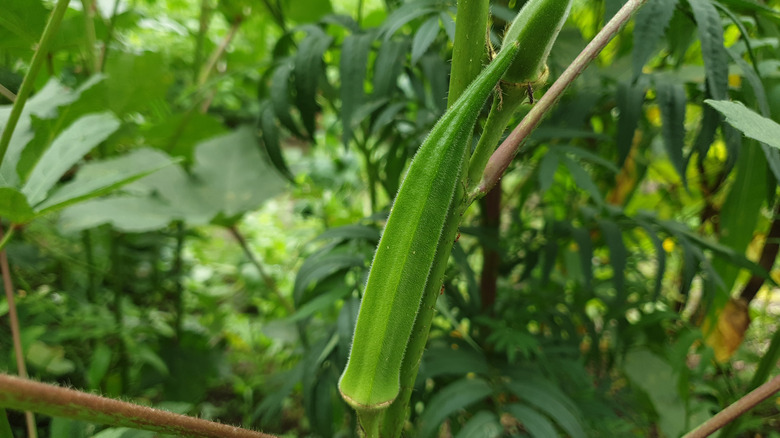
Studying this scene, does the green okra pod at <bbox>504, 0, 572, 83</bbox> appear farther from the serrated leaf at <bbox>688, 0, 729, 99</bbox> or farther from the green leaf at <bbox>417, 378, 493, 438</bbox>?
the green leaf at <bbox>417, 378, 493, 438</bbox>

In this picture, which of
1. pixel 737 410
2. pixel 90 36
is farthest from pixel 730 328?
pixel 90 36

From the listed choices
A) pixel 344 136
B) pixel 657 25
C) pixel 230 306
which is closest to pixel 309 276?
pixel 344 136

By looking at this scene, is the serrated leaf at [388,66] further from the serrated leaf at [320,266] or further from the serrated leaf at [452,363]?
the serrated leaf at [452,363]

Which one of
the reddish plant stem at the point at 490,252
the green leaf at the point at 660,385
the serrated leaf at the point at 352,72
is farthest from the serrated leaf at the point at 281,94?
the green leaf at the point at 660,385

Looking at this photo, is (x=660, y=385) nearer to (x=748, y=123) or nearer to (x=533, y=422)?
(x=533, y=422)

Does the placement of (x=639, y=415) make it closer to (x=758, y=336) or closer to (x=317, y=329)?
(x=758, y=336)

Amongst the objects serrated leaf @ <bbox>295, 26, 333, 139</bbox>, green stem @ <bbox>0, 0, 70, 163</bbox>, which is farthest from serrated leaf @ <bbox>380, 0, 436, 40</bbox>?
green stem @ <bbox>0, 0, 70, 163</bbox>
